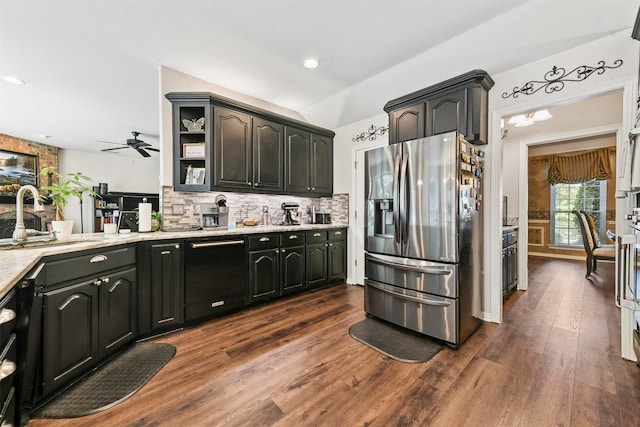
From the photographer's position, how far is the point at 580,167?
18.4 ft

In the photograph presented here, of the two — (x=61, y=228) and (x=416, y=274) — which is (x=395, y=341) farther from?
(x=61, y=228)

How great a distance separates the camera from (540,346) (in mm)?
2145

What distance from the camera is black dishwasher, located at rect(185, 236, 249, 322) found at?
2.47m

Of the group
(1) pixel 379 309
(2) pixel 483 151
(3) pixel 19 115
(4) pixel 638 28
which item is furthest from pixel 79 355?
(3) pixel 19 115

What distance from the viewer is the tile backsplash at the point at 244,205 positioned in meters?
2.82

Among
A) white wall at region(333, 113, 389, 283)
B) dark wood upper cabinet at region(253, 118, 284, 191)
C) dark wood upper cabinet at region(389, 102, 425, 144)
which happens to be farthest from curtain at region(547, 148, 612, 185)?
dark wood upper cabinet at region(253, 118, 284, 191)

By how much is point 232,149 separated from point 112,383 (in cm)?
232

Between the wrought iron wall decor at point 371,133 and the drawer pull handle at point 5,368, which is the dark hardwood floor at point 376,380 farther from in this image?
the wrought iron wall decor at point 371,133

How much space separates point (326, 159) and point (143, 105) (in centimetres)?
296

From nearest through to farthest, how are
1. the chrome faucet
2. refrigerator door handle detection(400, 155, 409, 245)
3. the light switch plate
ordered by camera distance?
the chrome faucet → refrigerator door handle detection(400, 155, 409, 245) → the light switch plate

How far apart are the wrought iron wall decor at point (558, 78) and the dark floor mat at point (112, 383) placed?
3.84m

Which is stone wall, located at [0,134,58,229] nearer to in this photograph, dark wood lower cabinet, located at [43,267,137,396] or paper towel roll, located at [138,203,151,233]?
paper towel roll, located at [138,203,151,233]

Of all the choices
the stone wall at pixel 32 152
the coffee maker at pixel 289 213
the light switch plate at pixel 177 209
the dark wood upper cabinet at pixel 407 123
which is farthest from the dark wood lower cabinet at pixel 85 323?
the stone wall at pixel 32 152

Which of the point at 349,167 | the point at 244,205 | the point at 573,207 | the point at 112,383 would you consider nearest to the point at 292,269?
the point at 244,205
